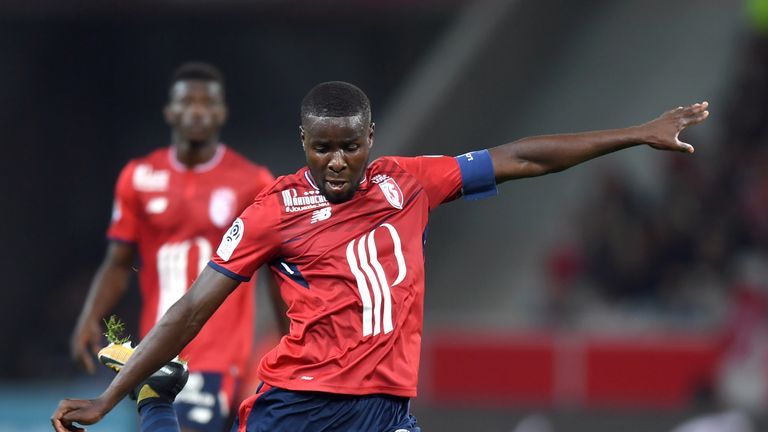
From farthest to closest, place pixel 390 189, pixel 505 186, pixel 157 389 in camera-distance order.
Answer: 1. pixel 505 186
2. pixel 157 389
3. pixel 390 189

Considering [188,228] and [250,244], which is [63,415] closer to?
[250,244]

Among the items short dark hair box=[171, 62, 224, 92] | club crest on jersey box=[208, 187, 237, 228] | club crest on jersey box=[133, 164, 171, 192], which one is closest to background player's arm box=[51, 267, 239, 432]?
club crest on jersey box=[208, 187, 237, 228]

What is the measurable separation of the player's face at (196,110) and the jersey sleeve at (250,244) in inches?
91.1

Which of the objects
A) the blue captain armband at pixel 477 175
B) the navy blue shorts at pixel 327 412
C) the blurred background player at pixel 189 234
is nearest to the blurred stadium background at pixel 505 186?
the blurred background player at pixel 189 234

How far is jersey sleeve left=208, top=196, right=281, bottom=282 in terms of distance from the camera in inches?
190

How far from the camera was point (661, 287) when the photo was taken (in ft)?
42.9

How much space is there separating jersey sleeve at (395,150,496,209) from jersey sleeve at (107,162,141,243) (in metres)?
2.34

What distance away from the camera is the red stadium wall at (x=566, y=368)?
11844 mm

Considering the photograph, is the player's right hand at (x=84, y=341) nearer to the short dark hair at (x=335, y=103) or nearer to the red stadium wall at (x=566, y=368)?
the short dark hair at (x=335, y=103)

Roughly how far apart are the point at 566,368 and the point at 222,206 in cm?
600

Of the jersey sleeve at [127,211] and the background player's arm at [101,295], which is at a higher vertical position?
the jersey sleeve at [127,211]

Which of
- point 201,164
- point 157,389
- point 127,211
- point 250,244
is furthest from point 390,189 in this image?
point 127,211

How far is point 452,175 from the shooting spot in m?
5.12

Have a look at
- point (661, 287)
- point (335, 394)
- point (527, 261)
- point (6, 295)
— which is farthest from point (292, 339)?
point (6, 295)
